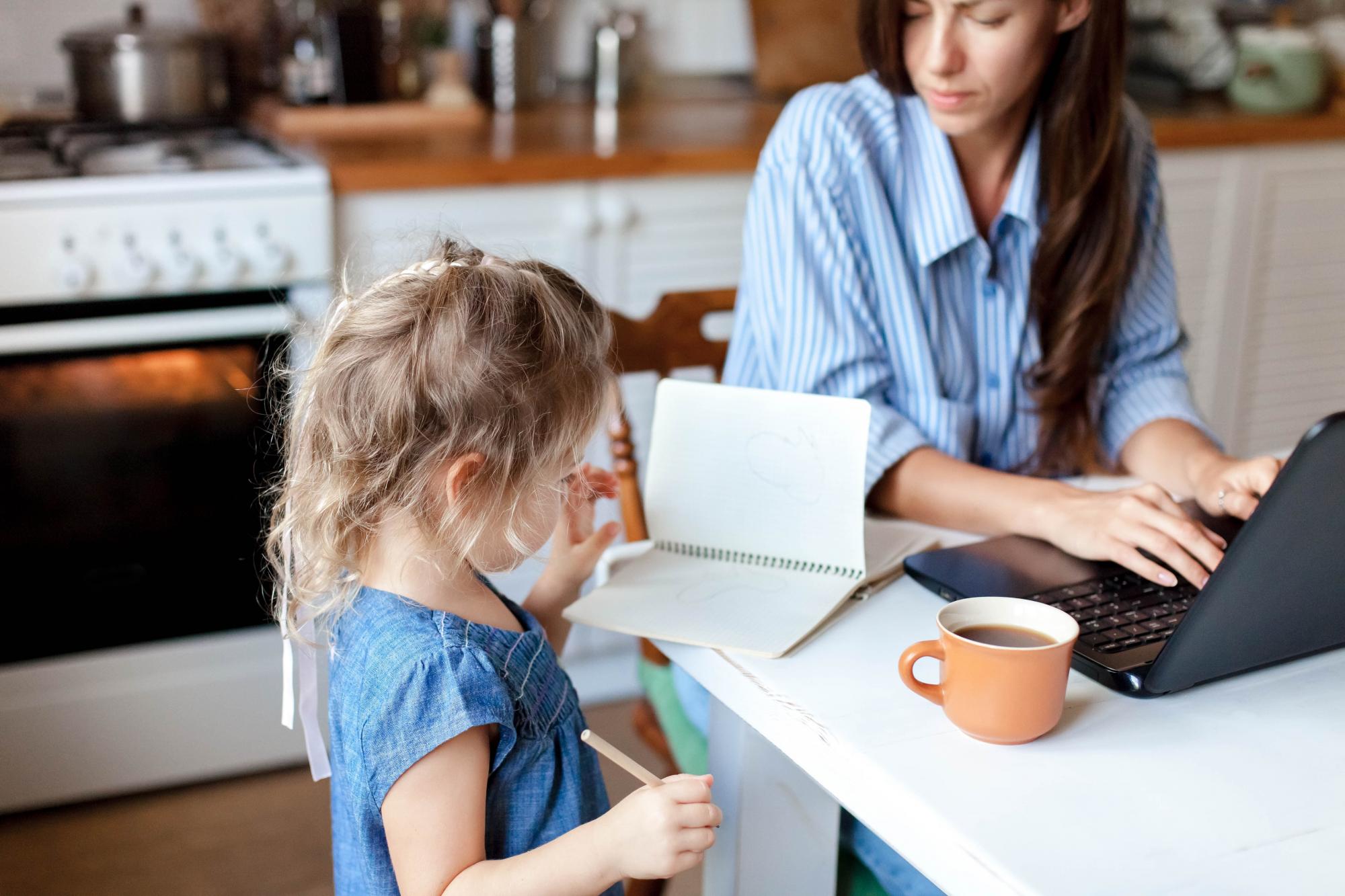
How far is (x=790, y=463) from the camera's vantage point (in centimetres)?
107

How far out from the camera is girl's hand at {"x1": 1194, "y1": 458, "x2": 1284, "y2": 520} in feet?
3.85

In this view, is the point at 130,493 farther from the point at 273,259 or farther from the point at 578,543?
the point at 578,543

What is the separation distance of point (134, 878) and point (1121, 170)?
1616 millimetres

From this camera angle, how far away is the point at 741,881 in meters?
0.99

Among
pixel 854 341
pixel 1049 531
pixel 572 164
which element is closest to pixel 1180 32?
pixel 572 164

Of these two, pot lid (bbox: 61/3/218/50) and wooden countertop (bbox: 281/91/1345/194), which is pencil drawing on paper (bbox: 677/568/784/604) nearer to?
wooden countertop (bbox: 281/91/1345/194)

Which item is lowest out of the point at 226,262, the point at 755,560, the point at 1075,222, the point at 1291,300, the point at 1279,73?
the point at 1291,300

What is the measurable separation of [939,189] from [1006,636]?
662mm

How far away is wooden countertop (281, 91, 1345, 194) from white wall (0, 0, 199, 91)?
0.58 metres

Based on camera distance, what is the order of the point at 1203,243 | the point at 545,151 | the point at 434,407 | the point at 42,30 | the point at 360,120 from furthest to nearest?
1. the point at 1203,243
2. the point at 42,30
3. the point at 360,120
4. the point at 545,151
5. the point at 434,407

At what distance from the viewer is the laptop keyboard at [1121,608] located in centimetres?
95

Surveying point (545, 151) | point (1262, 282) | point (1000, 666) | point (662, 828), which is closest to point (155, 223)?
point (545, 151)

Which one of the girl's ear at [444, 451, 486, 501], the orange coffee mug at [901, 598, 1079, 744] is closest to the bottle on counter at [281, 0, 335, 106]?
the girl's ear at [444, 451, 486, 501]

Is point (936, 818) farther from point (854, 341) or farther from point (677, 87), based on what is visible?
point (677, 87)
